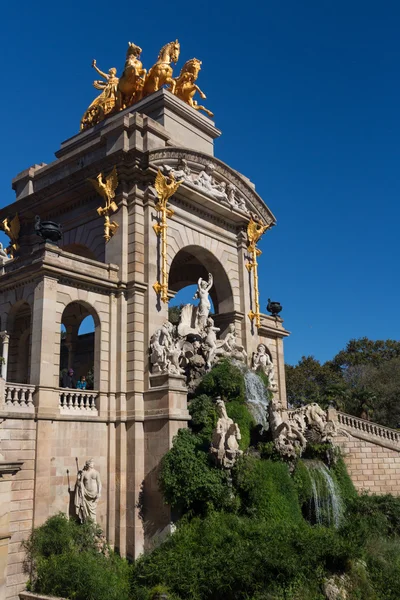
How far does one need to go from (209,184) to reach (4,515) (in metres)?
16.1

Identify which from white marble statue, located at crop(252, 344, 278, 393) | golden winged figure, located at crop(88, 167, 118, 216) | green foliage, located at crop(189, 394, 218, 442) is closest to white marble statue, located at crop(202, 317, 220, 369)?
green foliage, located at crop(189, 394, 218, 442)

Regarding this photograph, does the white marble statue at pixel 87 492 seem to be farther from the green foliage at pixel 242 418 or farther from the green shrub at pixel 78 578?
the green foliage at pixel 242 418

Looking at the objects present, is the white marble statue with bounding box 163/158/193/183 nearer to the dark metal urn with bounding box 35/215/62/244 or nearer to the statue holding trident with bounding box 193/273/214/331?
the statue holding trident with bounding box 193/273/214/331

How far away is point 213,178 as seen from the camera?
25922mm

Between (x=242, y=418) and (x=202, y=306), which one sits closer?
(x=242, y=418)

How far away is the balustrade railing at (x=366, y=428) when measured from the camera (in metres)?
26.8

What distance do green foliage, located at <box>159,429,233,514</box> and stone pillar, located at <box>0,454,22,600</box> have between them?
5668 millimetres

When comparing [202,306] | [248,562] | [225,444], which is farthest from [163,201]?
[248,562]

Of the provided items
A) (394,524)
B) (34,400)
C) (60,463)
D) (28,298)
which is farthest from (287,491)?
(28,298)

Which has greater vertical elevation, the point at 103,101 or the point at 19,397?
the point at 103,101

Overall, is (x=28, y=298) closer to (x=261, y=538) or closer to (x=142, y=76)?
(x=261, y=538)

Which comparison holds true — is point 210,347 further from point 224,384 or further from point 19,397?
point 19,397

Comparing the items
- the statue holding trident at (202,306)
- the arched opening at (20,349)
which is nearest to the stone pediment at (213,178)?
the statue holding trident at (202,306)

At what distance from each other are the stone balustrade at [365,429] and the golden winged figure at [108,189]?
548 inches
